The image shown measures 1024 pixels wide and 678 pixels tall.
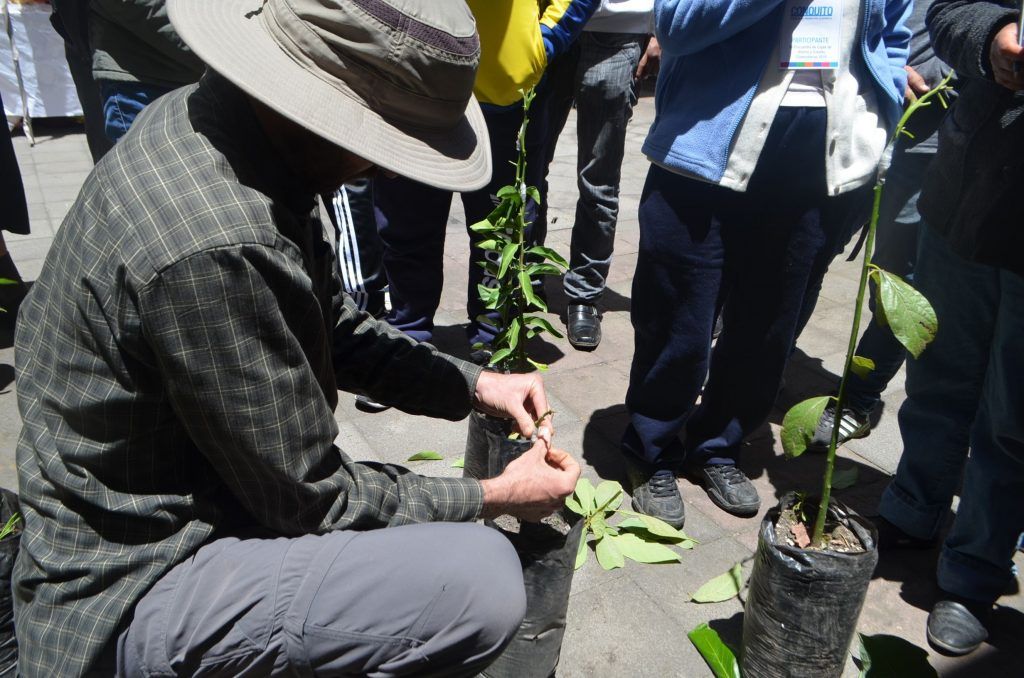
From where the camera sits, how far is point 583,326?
13.5 ft

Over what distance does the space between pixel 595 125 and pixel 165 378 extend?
288 cm

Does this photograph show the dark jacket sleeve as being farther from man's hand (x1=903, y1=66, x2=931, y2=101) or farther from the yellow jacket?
the yellow jacket

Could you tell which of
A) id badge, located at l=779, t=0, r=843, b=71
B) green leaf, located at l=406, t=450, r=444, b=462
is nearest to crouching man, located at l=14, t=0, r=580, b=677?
id badge, located at l=779, t=0, r=843, b=71

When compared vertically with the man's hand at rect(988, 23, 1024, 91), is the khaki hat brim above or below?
below

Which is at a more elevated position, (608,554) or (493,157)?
(493,157)

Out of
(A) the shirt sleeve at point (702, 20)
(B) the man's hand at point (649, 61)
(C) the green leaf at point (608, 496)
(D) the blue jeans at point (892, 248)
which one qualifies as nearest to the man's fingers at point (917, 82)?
(D) the blue jeans at point (892, 248)

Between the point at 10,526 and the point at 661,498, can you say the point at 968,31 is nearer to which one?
the point at 661,498

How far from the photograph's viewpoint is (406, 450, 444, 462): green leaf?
10.1ft

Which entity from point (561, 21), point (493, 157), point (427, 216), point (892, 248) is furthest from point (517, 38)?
point (892, 248)

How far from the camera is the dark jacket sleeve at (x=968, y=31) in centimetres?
208

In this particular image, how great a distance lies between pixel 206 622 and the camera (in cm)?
154

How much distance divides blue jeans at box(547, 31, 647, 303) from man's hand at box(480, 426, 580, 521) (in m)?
2.29

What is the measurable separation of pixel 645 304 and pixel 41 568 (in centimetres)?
181

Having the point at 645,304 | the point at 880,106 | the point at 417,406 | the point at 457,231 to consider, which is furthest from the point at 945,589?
the point at 457,231
